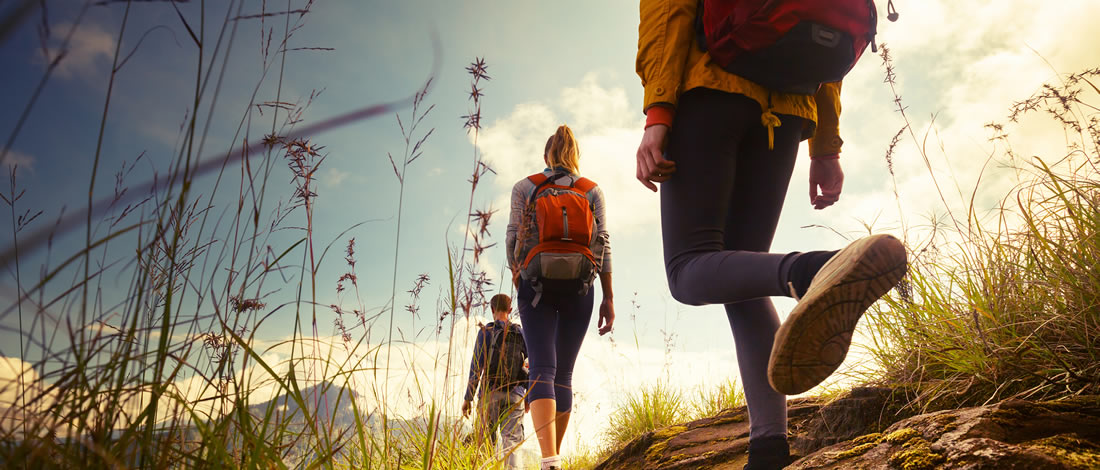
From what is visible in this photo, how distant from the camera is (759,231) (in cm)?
179

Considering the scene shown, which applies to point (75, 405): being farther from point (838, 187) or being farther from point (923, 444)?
point (838, 187)

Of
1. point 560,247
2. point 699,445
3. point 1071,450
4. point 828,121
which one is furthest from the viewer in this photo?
point 560,247

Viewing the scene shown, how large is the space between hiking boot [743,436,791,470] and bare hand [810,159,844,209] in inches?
36.9

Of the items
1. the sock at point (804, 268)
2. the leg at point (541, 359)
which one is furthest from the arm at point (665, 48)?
the leg at point (541, 359)

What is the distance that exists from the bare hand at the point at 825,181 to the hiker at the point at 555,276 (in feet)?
4.30

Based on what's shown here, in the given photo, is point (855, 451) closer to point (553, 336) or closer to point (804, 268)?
point (804, 268)

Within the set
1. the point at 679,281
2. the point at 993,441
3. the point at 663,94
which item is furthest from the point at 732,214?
the point at 993,441

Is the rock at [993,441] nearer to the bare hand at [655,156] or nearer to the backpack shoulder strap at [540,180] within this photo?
the bare hand at [655,156]

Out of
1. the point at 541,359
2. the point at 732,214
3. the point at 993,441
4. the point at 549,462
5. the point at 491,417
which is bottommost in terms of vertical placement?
the point at 549,462

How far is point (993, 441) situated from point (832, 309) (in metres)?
0.42

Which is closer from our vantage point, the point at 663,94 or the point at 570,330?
the point at 663,94

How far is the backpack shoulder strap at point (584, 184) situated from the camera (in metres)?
3.52

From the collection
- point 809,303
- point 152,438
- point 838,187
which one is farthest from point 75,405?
point 838,187

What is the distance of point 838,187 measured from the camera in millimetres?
2117
